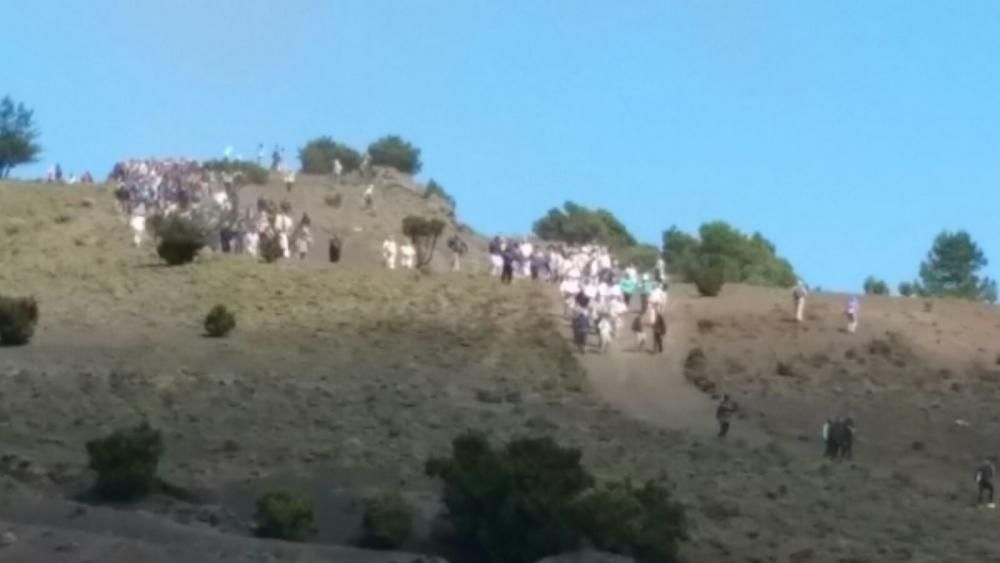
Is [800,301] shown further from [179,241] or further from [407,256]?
[179,241]

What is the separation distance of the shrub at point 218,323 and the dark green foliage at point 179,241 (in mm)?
9881

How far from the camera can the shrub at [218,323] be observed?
191 feet

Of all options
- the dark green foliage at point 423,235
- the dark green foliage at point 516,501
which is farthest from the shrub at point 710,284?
the dark green foliage at point 516,501

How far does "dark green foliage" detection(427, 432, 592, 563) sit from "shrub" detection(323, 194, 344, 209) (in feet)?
186

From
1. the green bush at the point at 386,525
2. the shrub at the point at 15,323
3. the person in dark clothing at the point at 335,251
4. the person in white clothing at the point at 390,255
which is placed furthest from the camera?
the person in dark clothing at the point at 335,251

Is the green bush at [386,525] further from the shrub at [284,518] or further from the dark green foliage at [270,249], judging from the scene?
the dark green foliage at [270,249]

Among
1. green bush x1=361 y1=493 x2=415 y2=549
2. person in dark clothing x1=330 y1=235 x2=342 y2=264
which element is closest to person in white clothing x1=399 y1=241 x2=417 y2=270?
person in dark clothing x1=330 y1=235 x2=342 y2=264

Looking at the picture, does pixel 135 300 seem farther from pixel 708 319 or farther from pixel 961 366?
pixel 961 366

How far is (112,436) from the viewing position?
38.8 metres

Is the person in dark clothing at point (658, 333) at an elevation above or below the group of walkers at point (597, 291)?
below

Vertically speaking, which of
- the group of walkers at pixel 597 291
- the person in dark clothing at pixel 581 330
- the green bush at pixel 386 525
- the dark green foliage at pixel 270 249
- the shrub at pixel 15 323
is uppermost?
the dark green foliage at pixel 270 249

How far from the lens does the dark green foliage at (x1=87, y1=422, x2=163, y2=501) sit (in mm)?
37844

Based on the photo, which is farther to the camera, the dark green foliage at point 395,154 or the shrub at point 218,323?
the dark green foliage at point 395,154

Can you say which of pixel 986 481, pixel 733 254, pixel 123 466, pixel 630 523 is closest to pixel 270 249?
pixel 986 481
